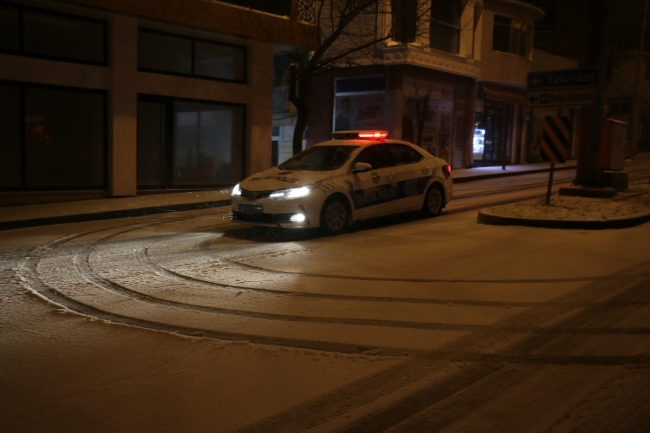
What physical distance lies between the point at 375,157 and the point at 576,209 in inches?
151

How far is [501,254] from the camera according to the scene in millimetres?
9578

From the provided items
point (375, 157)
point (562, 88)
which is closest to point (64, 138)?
point (375, 157)

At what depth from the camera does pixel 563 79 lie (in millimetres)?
13234

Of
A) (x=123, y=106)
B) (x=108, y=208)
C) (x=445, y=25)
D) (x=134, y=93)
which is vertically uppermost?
(x=445, y=25)

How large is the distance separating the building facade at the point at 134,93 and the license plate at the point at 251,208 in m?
7.13

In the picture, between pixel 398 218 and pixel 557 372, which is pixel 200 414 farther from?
pixel 398 218

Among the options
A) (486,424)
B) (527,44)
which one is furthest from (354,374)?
(527,44)

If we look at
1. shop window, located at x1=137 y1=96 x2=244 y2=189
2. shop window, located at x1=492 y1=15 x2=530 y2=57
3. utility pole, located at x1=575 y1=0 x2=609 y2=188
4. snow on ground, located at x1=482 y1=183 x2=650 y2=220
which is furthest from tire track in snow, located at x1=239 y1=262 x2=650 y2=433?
shop window, located at x1=492 y1=15 x2=530 y2=57

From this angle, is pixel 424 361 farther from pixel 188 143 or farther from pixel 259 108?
pixel 259 108

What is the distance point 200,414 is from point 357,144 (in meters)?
8.30

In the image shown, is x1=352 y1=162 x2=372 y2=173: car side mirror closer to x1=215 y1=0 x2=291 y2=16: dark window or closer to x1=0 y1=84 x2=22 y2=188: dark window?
x1=0 y1=84 x2=22 y2=188: dark window

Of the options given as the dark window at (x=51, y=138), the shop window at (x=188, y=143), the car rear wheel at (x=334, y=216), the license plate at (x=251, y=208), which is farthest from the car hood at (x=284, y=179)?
the shop window at (x=188, y=143)

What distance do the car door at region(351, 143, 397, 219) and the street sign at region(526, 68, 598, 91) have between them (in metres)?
3.44

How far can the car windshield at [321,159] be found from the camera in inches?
465
